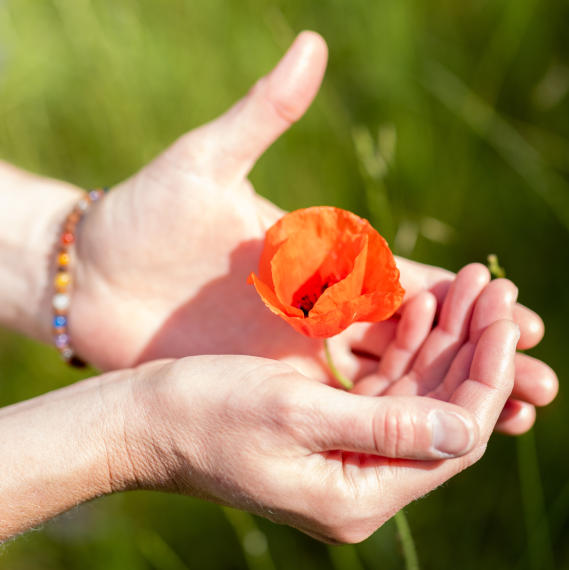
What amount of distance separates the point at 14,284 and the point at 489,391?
1.27 meters

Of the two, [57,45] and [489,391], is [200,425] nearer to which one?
[489,391]

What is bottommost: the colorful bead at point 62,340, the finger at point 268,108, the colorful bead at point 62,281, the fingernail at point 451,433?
the colorful bead at point 62,340

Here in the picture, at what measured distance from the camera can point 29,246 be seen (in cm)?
174

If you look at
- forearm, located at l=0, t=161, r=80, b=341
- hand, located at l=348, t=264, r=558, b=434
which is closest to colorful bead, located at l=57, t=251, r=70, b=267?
forearm, located at l=0, t=161, r=80, b=341

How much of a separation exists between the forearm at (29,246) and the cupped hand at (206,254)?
0.19 m

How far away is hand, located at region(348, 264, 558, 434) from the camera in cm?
117

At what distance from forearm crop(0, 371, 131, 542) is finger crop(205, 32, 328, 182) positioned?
52 centimetres

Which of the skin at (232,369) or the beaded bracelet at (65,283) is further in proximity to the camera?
the beaded bracelet at (65,283)

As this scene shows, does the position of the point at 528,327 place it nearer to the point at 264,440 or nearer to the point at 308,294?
the point at 308,294

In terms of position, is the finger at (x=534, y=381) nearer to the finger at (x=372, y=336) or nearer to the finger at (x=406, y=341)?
the finger at (x=406, y=341)

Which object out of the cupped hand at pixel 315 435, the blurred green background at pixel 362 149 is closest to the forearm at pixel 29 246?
the blurred green background at pixel 362 149

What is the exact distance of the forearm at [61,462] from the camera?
1167mm

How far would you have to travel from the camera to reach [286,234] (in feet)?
4.05

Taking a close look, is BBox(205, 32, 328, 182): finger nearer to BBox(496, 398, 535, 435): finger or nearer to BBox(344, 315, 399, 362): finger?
BBox(344, 315, 399, 362): finger
